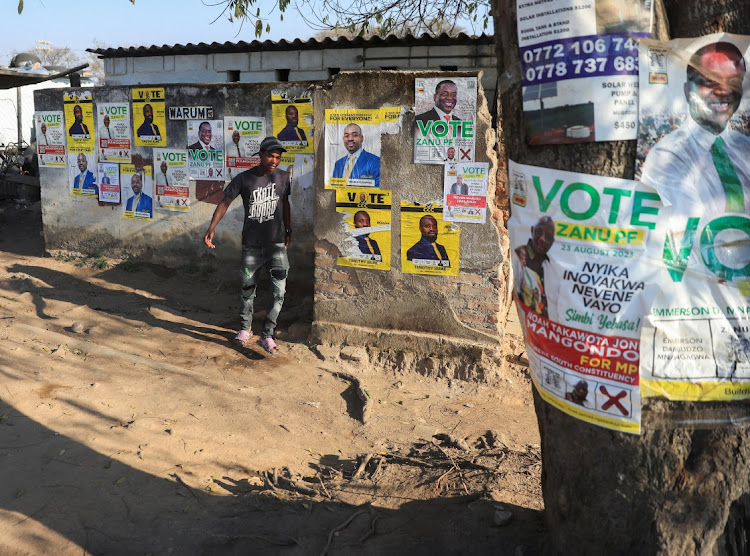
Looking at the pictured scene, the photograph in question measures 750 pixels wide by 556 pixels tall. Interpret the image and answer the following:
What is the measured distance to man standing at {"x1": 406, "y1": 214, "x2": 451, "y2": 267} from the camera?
5727 millimetres

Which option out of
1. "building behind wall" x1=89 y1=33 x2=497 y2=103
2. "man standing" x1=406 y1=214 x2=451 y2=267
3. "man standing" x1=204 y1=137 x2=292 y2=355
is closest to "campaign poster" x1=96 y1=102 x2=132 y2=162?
"building behind wall" x1=89 y1=33 x2=497 y2=103

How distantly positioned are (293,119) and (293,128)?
10cm

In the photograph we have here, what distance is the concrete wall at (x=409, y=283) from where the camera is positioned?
18.5ft

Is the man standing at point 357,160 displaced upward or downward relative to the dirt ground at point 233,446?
upward

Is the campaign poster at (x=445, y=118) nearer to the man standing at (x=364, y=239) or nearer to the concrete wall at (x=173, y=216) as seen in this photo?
the man standing at (x=364, y=239)

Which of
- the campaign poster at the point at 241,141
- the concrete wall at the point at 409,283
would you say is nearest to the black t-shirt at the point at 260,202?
the concrete wall at the point at 409,283

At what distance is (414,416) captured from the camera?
5.26 metres

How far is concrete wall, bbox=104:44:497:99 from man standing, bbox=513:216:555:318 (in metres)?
8.19

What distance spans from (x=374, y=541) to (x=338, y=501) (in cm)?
55

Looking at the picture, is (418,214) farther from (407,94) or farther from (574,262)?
(574,262)

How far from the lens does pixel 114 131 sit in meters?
8.89

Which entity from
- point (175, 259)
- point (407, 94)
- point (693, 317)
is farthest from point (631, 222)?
point (175, 259)

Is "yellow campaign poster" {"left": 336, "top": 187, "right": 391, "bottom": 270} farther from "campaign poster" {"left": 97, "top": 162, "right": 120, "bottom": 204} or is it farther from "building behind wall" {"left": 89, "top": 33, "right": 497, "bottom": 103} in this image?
"building behind wall" {"left": 89, "top": 33, "right": 497, "bottom": 103}

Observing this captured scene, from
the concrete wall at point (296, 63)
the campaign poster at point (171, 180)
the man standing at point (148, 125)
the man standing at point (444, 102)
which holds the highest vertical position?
the concrete wall at point (296, 63)
